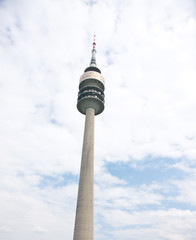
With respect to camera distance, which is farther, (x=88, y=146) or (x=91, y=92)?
(x=91, y=92)

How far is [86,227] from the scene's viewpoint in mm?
43375

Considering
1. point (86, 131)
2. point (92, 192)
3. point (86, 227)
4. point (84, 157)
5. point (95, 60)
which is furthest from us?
point (95, 60)

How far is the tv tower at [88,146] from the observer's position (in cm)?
4397

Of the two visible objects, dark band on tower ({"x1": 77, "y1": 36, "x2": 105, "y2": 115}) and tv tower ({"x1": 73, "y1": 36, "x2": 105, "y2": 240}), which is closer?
tv tower ({"x1": 73, "y1": 36, "x2": 105, "y2": 240})

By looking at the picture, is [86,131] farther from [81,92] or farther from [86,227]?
[86,227]

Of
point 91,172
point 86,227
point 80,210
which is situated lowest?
point 86,227

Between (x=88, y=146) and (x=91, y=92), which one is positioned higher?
(x=91, y=92)

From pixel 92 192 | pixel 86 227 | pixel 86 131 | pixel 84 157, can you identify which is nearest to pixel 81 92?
pixel 86 131

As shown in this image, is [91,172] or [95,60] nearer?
[91,172]

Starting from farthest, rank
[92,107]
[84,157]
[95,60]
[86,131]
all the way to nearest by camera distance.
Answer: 1. [95,60]
2. [92,107]
3. [86,131]
4. [84,157]

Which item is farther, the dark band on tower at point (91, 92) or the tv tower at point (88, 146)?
the dark band on tower at point (91, 92)

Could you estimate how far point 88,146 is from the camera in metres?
53.2

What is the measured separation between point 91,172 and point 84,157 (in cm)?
422

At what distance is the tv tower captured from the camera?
44.0 meters
